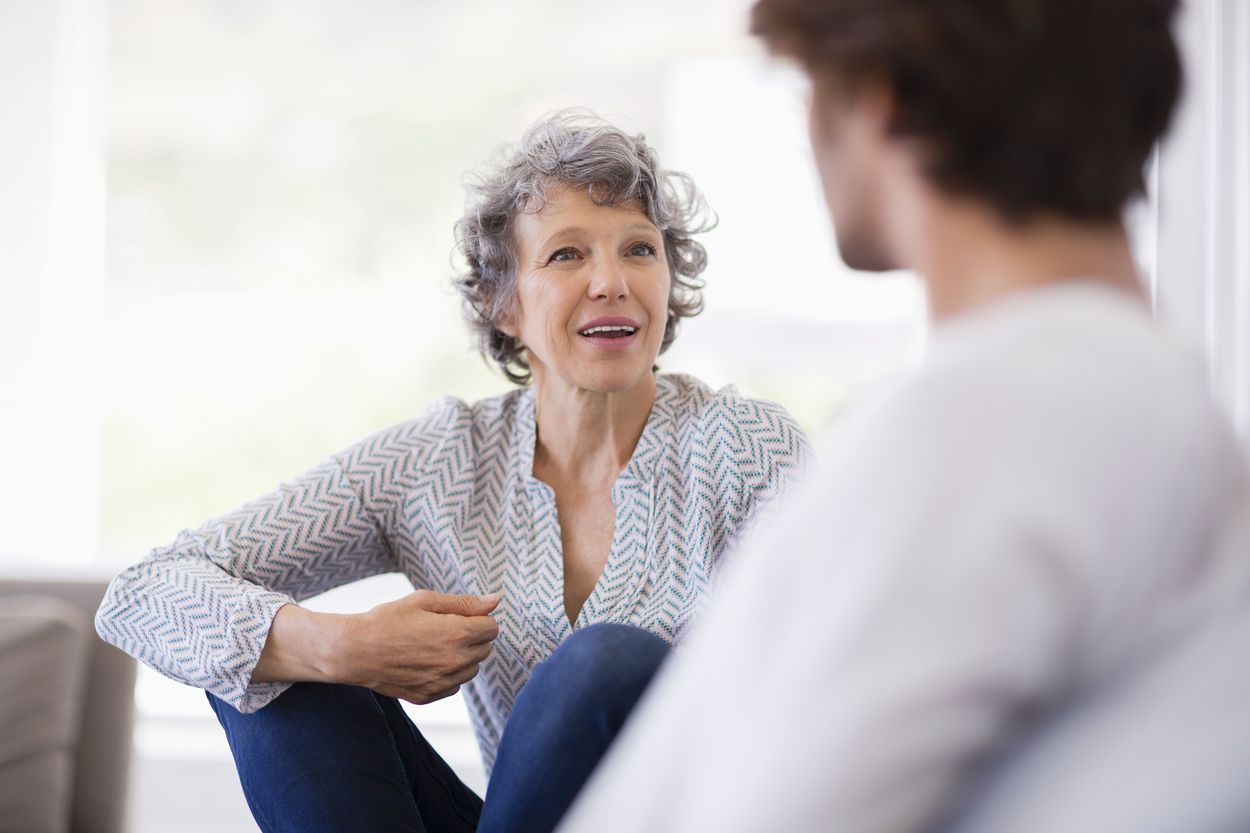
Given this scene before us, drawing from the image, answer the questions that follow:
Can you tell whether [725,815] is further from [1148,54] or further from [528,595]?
[528,595]

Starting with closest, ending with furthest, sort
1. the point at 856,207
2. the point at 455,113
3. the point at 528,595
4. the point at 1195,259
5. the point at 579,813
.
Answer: the point at 579,813 → the point at 856,207 → the point at 528,595 → the point at 1195,259 → the point at 455,113

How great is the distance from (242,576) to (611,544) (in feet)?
1.59

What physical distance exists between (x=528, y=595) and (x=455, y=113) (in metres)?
1.71

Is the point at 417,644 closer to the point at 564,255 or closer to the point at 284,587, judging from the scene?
the point at 284,587

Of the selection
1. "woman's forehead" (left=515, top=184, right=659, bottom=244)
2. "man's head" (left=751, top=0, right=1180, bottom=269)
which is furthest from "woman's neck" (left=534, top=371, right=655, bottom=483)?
"man's head" (left=751, top=0, right=1180, bottom=269)

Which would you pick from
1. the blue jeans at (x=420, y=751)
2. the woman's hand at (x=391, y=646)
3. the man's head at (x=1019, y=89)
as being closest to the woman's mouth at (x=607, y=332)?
the woman's hand at (x=391, y=646)

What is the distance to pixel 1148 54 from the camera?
0.73 meters

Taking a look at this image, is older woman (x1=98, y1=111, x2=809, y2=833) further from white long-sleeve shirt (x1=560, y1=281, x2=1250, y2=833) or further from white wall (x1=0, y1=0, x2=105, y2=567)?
white wall (x1=0, y1=0, x2=105, y2=567)

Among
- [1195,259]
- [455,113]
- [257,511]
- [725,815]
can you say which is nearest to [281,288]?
[455,113]

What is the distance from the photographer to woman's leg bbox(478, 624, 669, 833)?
1129 millimetres

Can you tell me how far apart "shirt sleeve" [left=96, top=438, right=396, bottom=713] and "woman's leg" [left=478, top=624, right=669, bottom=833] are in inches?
Answer: 16.4

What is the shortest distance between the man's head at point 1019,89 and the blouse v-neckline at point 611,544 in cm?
92

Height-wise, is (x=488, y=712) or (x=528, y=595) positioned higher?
(x=528, y=595)

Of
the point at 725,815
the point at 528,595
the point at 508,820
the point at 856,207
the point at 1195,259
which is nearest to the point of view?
the point at 725,815
